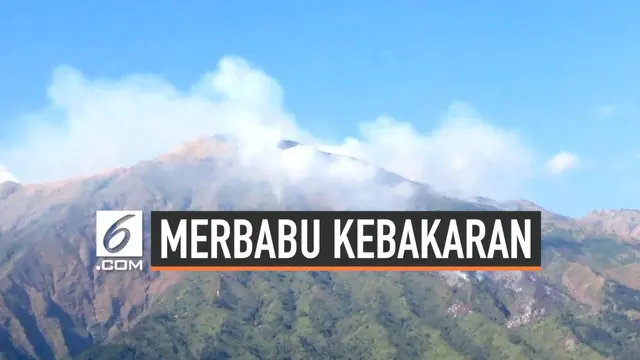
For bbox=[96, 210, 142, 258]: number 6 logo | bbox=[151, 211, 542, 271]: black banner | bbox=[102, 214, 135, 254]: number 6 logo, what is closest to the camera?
bbox=[151, 211, 542, 271]: black banner

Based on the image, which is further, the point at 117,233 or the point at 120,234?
the point at 117,233

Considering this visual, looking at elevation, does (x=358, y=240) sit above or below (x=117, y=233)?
below

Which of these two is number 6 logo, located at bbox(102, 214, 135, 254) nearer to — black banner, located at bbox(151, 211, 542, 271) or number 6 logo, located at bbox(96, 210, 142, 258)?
number 6 logo, located at bbox(96, 210, 142, 258)

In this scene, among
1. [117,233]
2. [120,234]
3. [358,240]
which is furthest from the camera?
[117,233]

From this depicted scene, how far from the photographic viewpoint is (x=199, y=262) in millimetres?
55344

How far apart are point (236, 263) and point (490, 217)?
55.8 feet

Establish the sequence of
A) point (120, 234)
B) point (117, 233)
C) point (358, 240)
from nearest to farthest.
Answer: point (358, 240) < point (120, 234) < point (117, 233)

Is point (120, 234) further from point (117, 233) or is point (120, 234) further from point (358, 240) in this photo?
point (358, 240)

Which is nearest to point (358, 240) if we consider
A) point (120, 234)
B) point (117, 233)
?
point (120, 234)

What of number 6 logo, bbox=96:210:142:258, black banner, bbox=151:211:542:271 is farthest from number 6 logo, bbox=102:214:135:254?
black banner, bbox=151:211:542:271

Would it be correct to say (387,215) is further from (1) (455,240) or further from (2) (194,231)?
(2) (194,231)

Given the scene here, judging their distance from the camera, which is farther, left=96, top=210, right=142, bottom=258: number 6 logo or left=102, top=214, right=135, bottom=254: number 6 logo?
left=96, top=210, right=142, bottom=258: number 6 logo

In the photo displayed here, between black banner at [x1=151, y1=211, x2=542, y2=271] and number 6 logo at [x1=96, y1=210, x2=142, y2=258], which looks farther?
number 6 logo at [x1=96, y1=210, x2=142, y2=258]

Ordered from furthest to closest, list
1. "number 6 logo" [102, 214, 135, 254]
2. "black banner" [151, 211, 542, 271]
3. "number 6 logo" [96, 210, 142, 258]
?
"number 6 logo" [96, 210, 142, 258] < "number 6 logo" [102, 214, 135, 254] < "black banner" [151, 211, 542, 271]
